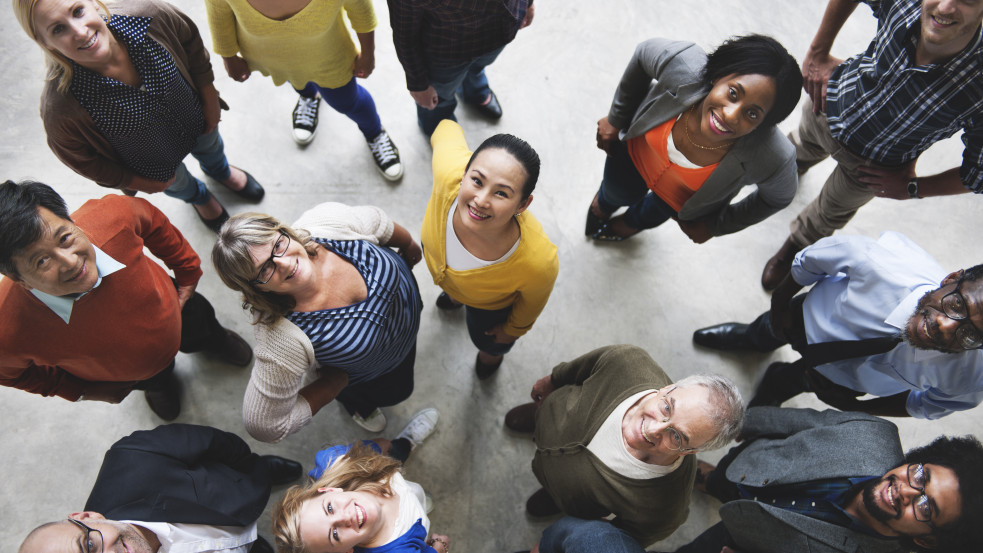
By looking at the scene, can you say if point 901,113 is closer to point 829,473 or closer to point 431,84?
point 829,473

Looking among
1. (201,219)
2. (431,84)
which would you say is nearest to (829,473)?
(431,84)

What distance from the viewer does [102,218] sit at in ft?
6.44

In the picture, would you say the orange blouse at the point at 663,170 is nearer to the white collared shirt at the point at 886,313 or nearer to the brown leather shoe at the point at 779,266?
the white collared shirt at the point at 886,313

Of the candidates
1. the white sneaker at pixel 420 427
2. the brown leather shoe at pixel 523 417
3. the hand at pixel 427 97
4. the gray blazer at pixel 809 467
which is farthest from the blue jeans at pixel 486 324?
the gray blazer at pixel 809 467

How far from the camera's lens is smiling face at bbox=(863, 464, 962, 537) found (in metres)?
1.67

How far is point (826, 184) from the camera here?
2834mm

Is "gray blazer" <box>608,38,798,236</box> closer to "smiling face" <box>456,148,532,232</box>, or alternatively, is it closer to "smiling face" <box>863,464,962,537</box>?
"smiling face" <box>456,148,532,232</box>

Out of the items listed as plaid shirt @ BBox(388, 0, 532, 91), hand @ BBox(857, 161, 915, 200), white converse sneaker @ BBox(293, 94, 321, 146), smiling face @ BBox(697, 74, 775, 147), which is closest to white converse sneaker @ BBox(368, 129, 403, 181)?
Answer: white converse sneaker @ BBox(293, 94, 321, 146)

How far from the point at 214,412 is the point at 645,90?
2.86m

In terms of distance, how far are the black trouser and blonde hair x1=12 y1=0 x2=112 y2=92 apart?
1.60m

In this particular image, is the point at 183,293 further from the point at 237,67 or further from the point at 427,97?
the point at 427,97

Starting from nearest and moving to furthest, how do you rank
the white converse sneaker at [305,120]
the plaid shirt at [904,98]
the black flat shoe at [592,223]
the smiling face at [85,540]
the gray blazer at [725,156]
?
1. the smiling face at [85,540]
2. the plaid shirt at [904,98]
3. the gray blazer at [725,156]
4. the black flat shoe at [592,223]
5. the white converse sneaker at [305,120]

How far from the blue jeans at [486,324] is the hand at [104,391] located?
1.54 m

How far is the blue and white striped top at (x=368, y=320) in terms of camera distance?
1928 mm
